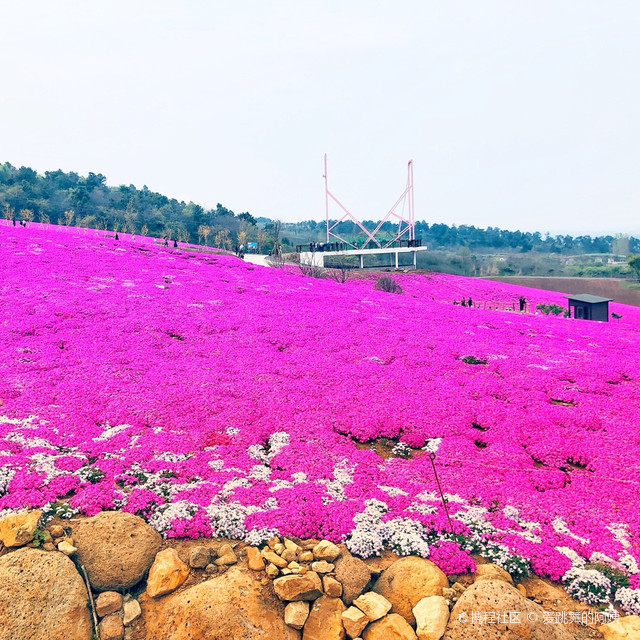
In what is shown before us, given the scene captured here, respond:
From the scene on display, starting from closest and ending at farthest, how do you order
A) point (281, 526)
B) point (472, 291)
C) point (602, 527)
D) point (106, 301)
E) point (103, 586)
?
point (103, 586)
point (281, 526)
point (602, 527)
point (106, 301)
point (472, 291)

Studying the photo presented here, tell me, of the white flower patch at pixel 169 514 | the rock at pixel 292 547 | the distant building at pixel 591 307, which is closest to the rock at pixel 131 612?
the white flower patch at pixel 169 514

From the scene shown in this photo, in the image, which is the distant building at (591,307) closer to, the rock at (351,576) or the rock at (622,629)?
the rock at (622,629)

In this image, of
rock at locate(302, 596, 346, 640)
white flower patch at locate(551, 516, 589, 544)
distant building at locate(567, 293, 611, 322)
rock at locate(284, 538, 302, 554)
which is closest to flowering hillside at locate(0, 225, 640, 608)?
white flower patch at locate(551, 516, 589, 544)

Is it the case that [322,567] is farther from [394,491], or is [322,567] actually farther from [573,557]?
[573,557]

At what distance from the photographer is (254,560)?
24.1 ft

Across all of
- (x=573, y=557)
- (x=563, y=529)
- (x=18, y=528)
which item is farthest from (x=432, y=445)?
(x=18, y=528)

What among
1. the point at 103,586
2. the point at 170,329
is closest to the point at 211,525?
the point at 103,586

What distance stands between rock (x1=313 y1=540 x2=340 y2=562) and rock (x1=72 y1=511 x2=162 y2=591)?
2729 mm

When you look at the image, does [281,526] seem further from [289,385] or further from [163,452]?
[289,385]

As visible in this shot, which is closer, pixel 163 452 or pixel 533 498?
pixel 533 498

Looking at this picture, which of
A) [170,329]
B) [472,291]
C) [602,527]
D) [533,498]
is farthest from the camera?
[472,291]

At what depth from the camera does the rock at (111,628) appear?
245 inches

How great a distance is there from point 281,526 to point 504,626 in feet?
12.6

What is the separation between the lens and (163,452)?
1065 centimetres
